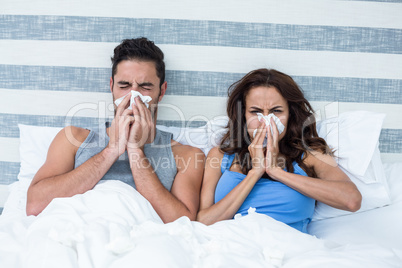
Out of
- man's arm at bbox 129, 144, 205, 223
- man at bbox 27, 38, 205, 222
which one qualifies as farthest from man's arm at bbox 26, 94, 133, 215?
man's arm at bbox 129, 144, 205, 223

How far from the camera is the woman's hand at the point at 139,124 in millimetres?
1577

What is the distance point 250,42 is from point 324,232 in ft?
3.55

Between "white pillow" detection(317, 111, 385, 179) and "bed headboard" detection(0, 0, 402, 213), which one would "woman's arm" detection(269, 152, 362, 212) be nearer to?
"white pillow" detection(317, 111, 385, 179)

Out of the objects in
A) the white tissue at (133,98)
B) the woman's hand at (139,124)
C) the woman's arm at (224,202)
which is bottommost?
the woman's arm at (224,202)

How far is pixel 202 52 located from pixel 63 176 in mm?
997

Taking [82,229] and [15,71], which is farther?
[15,71]

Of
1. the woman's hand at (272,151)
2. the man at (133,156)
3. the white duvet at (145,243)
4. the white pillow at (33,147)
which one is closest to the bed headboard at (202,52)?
the white pillow at (33,147)

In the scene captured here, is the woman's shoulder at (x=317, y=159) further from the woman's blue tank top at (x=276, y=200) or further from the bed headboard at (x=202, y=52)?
the bed headboard at (x=202, y=52)

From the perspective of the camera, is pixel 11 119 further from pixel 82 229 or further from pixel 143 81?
pixel 82 229

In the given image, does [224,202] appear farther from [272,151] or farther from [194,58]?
[194,58]

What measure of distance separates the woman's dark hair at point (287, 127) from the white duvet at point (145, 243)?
475 millimetres

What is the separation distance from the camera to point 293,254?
43.2 inches

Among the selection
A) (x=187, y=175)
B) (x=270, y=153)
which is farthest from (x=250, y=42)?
(x=187, y=175)

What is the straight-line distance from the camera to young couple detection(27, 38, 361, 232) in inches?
57.2
